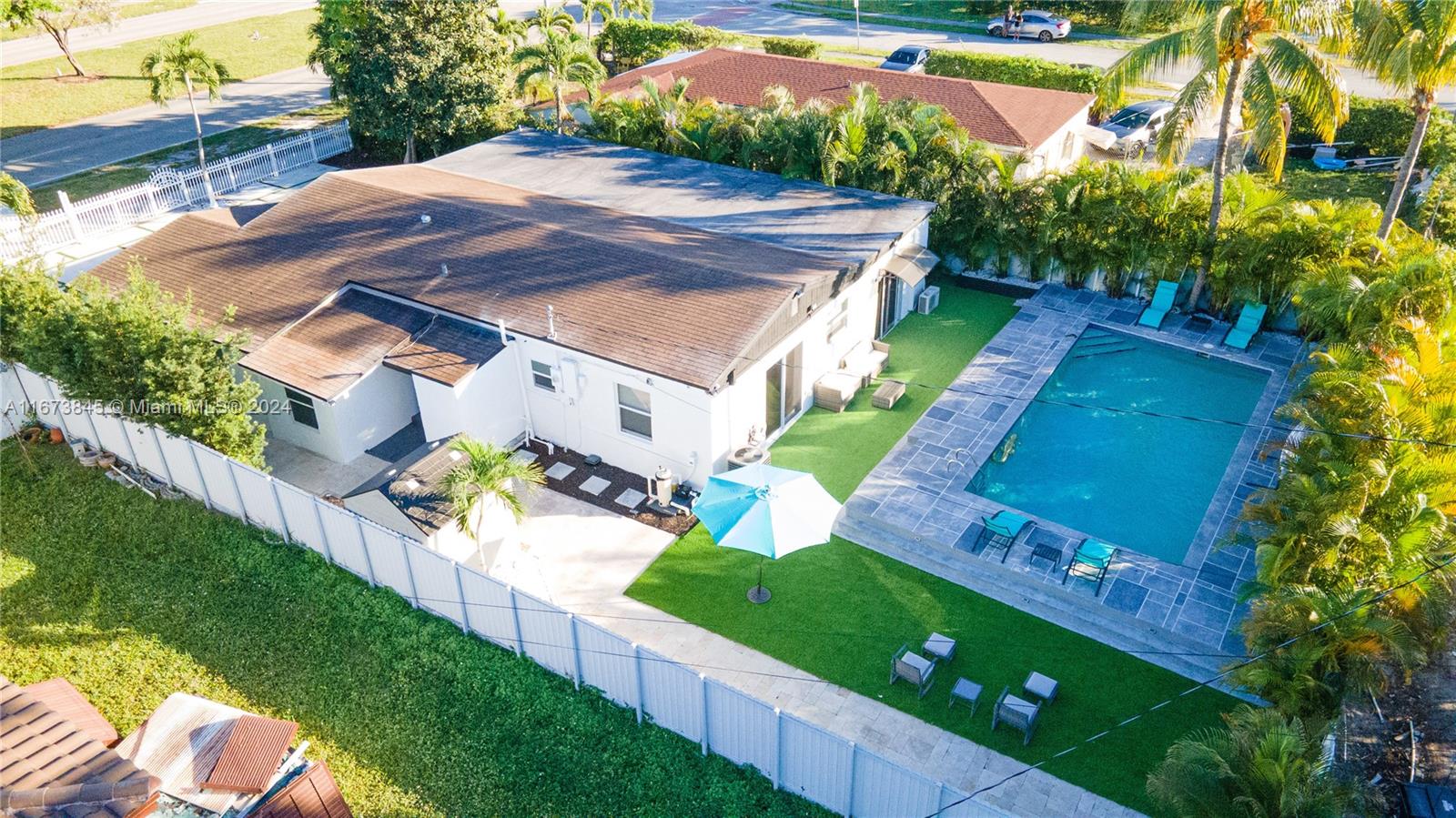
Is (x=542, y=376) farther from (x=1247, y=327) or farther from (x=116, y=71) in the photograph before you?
(x=116, y=71)

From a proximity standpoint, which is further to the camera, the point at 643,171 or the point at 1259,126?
the point at 643,171

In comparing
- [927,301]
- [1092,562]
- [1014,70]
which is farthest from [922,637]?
[1014,70]

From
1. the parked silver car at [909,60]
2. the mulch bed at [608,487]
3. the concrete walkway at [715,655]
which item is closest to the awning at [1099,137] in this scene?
the parked silver car at [909,60]

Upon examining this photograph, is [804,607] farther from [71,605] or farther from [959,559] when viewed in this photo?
[71,605]

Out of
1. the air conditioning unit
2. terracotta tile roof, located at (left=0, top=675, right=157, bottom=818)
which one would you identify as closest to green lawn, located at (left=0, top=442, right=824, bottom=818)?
terracotta tile roof, located at (left=0, top=675, right=157, bottom=818)

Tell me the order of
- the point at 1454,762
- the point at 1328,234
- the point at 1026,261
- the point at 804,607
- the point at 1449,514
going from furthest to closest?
the point at 1026,261 → the point at 1328,234 → the point at 804,607 → the point at 1449,514 → the point at 1454,762

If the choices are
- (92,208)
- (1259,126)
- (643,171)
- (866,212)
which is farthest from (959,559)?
(92,208)

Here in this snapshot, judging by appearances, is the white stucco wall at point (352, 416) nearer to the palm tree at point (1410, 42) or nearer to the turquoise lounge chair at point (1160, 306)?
the turquoise lounge chair at point (1160, 306)
